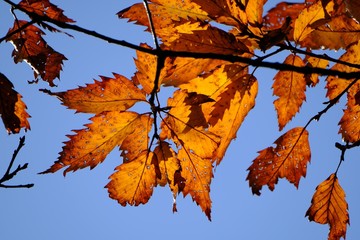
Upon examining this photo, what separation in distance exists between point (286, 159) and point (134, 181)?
2.31 feet

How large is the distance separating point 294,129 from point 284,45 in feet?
1.66

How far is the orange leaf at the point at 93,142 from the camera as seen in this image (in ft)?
4.69

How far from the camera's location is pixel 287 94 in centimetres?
162

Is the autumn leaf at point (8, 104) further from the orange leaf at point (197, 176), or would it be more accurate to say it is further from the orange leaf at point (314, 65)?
the orange leaf at point (314, 65)

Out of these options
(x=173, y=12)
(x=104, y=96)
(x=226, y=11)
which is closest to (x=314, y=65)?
(x=226, y=11)

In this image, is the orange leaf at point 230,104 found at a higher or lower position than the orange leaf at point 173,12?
lower

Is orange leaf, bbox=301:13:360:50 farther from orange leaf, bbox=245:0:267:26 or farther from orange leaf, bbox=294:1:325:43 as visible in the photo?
orange leaf, bbox=245:0:267:26

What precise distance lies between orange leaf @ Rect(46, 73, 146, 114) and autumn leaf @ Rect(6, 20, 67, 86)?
18.7 inches

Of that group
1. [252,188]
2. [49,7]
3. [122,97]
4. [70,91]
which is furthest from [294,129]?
[49,7]

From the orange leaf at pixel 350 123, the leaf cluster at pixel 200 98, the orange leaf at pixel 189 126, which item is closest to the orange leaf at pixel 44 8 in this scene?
the leaf cluster at pixel 200 98

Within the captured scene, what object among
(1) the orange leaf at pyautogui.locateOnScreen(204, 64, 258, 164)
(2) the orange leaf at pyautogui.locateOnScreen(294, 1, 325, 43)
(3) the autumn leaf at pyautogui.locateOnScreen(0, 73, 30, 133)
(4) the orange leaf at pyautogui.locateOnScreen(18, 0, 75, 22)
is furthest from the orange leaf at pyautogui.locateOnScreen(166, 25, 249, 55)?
(4) the orange leaf at pyautogui.locateOnScreen(18, 0, 75, 22)

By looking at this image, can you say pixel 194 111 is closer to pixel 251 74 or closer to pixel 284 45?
pixel 251 74

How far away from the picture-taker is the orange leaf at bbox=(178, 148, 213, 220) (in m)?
1.57

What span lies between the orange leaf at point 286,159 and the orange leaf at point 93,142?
25.1 inches
